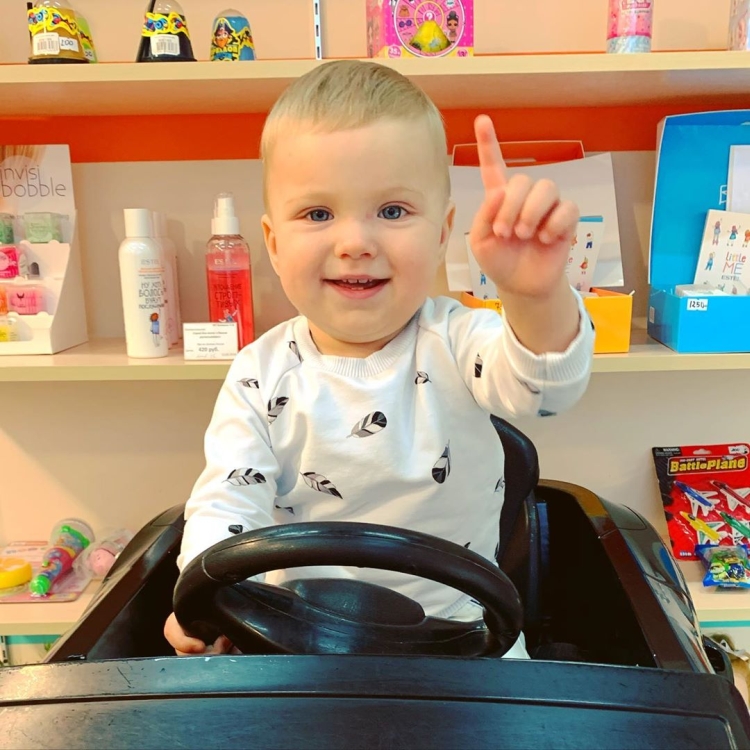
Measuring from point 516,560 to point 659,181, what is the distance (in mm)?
672

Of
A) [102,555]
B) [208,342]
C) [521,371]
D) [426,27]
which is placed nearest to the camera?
[521,371]

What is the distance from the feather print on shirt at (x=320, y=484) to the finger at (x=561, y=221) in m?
0.40

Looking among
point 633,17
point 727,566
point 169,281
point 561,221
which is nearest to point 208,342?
point 169,281

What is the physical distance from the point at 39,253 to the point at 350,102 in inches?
28.2

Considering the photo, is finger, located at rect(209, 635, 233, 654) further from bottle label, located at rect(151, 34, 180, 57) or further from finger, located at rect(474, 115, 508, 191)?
bottle label, located at rect(151, 34, 180, 57)

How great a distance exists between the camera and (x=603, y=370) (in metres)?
1.00

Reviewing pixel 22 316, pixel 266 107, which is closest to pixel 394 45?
pixel 266 107

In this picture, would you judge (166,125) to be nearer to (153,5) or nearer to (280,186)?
(153,5)

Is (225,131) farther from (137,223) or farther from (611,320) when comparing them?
(611,320)

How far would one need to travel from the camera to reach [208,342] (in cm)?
105

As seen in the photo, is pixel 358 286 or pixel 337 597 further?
pixel 358 286

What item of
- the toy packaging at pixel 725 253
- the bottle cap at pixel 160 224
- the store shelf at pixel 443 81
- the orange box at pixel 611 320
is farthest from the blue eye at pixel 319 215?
the toy packaging at pixel 725 253

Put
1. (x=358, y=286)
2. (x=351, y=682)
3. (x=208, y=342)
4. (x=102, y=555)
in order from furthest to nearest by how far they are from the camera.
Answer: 1. (x=102, y=555)
2. (x=208, y=342)
3. (x=358, y=286)
4. (x=351, y=682)

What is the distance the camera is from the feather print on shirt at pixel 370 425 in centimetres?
79
